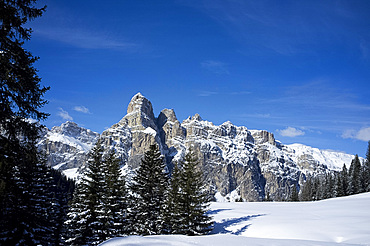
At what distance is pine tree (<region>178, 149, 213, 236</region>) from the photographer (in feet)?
72.9

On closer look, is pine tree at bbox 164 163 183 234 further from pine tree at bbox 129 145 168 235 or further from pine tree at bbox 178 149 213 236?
pine tree at bbox 129 145 168 235

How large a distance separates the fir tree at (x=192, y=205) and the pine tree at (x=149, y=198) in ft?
11.2

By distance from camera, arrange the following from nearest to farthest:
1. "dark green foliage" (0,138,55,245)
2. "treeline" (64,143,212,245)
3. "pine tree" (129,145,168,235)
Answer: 1. "dark green foliage" (0,138,55,245)
2. "treeline" (64,143,212,245)
3. "pine tree" (129,145,168,235)

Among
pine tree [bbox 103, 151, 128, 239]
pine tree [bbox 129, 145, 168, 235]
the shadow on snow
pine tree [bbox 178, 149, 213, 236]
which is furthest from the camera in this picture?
pine tree [bbox 129, 145, 168, 235]

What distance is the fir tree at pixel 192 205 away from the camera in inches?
875

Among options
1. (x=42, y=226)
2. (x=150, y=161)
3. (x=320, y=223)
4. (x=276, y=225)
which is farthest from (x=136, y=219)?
(x=320, y=223)

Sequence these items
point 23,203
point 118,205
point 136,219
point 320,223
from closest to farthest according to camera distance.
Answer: point 23,203, point 320,223, point 118,205, point 136,219

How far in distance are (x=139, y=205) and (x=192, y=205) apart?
6241 mm

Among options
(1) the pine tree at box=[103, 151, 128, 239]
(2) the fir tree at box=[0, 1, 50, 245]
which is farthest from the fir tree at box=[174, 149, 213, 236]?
(2) the fir tree at box=[0, 1, 50, 245]

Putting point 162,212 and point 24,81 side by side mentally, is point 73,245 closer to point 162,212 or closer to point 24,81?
point 162,212

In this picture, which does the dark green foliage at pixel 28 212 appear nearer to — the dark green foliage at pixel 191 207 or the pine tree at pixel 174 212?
the pine tree at pixel 174 212

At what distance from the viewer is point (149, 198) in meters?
26.3

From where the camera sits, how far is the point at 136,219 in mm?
26375

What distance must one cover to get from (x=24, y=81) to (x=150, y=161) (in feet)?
59.6
